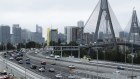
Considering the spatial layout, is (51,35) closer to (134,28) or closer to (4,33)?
(4,33)

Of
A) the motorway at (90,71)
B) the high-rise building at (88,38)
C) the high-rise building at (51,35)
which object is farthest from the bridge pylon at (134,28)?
the high-rise building at (51,35)

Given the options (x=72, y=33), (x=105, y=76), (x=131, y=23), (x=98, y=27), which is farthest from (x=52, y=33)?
(x=105, y=76)

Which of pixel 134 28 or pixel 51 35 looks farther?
pixel 51 35

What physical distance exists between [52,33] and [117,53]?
92.4 m

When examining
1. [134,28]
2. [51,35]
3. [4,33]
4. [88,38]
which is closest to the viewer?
[134,28]

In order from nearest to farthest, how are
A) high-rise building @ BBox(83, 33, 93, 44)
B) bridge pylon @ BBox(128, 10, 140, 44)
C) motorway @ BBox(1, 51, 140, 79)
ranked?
motorway @ BBox(1, 51, 140, 79) → bridge pylon @ BBox(128, 10, 140, 44) → high-rise building @ BBox(83, 33, 93, 44)

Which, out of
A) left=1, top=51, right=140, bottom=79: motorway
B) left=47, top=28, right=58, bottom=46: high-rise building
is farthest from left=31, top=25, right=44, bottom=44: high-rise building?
left=1, top=51, right=140, bottom=79: motorway

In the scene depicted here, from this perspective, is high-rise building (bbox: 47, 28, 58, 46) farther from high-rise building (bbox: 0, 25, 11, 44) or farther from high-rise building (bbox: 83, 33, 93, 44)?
high-rise building (bbox: 83, 33, 93, 44)

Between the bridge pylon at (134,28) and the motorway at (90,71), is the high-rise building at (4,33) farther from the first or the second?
the motorway at (90,71)

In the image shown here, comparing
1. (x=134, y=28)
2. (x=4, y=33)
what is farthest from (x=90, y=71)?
(x=4, y=33)

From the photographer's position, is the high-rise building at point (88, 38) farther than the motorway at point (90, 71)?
Yes

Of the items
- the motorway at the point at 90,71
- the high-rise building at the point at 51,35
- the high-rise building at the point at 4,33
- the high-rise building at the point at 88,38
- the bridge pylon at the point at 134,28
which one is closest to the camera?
the motorway at the point at 90,71

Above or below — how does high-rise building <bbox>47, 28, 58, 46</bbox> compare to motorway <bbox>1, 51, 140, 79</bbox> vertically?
above

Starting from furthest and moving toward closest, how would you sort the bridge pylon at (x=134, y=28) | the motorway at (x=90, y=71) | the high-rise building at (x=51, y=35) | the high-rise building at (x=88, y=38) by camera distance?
the high-rise building at (x=51, y=35) → the high-rise building at (x=88, y=38) → the bridge pylon at (x=134, y=28) → the motorway at (x=90, y=71)
